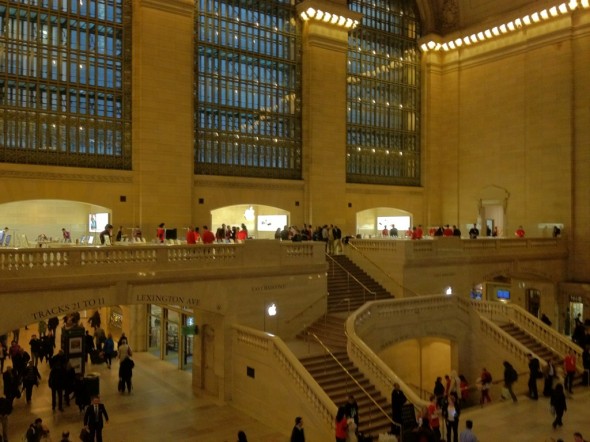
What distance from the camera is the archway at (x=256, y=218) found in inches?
1049

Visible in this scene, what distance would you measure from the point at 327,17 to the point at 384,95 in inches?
215

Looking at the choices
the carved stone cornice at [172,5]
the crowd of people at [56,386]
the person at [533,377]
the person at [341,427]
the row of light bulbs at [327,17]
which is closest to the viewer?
the crowd of people at [56,386]

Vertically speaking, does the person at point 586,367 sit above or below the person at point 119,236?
below

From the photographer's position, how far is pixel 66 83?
2039 centimetres

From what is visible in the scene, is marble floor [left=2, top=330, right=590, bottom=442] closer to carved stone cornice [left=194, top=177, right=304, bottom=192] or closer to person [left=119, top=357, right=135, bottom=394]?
person [left=119, top=357, right=135, bottom=394]

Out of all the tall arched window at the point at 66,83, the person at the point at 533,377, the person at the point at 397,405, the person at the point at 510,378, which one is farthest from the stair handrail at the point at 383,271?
the tall arched window at the point at 66,83

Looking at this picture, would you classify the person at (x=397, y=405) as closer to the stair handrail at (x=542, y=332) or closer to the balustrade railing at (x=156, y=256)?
the balustrade railing at (x=156, y=256)

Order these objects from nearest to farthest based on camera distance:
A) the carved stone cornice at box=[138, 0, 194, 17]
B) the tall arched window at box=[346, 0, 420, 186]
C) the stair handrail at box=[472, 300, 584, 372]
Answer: the stair handrail at box=[472, 300, 584, 372] < the carved stone cornice at box=[138, 0, 194, 17] < the tall arched window at box=[346, 0, 420, 186]

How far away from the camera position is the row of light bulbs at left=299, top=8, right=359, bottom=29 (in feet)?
85.0

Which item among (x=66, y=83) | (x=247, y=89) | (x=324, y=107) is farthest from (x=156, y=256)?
(x=324, y=107)

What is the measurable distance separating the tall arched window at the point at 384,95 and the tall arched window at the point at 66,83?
37.5 ft

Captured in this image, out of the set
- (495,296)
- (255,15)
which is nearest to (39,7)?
(255,15)

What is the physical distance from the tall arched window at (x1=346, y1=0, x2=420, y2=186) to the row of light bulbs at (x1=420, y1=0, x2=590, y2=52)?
1406mm

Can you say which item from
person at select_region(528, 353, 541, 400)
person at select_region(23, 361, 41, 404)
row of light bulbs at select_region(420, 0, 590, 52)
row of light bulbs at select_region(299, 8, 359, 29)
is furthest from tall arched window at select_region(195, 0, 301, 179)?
person at select_region(528, 353, 541, 400)
